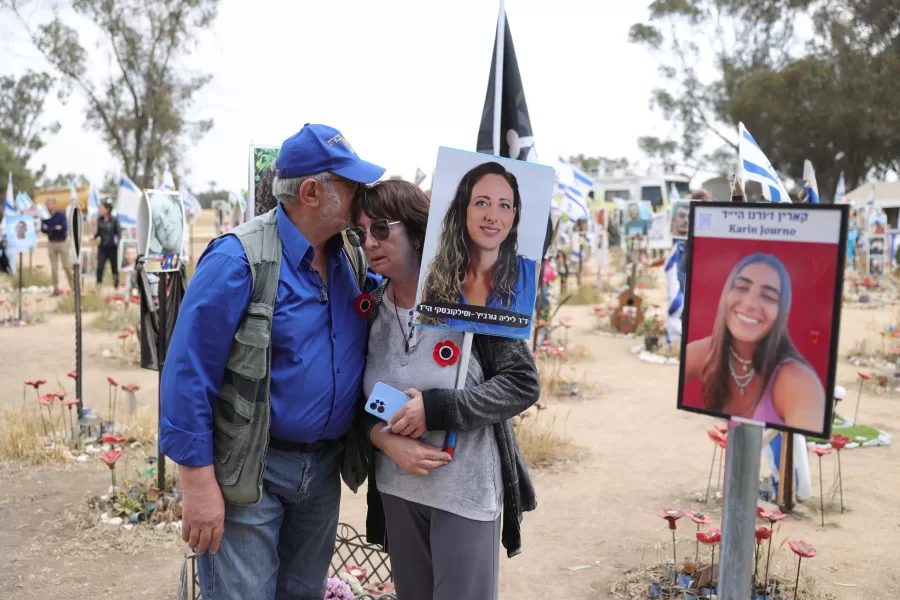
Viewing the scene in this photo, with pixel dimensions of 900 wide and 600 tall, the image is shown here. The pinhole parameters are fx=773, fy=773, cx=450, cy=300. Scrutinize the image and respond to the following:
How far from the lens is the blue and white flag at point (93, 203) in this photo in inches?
597

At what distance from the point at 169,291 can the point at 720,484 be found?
3433 mm

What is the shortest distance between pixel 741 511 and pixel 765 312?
1.32ft

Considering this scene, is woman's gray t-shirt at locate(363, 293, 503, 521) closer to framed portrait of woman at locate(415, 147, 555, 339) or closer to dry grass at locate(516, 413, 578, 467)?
framed portrait of woman at locate(415, 147, 555, 339)

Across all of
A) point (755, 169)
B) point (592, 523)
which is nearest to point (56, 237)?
point (592, 523)

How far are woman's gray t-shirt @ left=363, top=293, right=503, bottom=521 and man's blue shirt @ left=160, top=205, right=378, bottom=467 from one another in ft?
0.28

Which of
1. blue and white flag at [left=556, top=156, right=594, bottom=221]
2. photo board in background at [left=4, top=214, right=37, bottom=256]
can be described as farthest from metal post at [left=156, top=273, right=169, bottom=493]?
photo board in background at [left=4, top=214, right=37, bottom=256]

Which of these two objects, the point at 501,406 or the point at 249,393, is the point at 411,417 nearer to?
the point at 501,406

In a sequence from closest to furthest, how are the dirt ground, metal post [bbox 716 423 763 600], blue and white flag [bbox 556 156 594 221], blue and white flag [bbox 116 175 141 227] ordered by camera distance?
1. metal post [bbox 716 423 763 600]
2. the dirt ground
3. blue and white flag [bbox 116 175 141 227]
4. blue and white flag [bbox 556 156 594 221]

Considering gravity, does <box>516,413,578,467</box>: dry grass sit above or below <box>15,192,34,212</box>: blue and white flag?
below

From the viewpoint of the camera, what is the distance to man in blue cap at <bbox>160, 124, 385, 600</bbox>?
5.94 feet

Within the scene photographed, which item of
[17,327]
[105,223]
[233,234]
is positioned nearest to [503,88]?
[233,234]

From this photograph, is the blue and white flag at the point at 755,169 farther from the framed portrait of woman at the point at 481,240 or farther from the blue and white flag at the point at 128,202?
the blue and white flag at the point at 128,202

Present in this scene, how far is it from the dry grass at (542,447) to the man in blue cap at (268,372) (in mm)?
3203

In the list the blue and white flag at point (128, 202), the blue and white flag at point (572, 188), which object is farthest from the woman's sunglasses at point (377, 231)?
the blue and white flag at point (128, 202)
